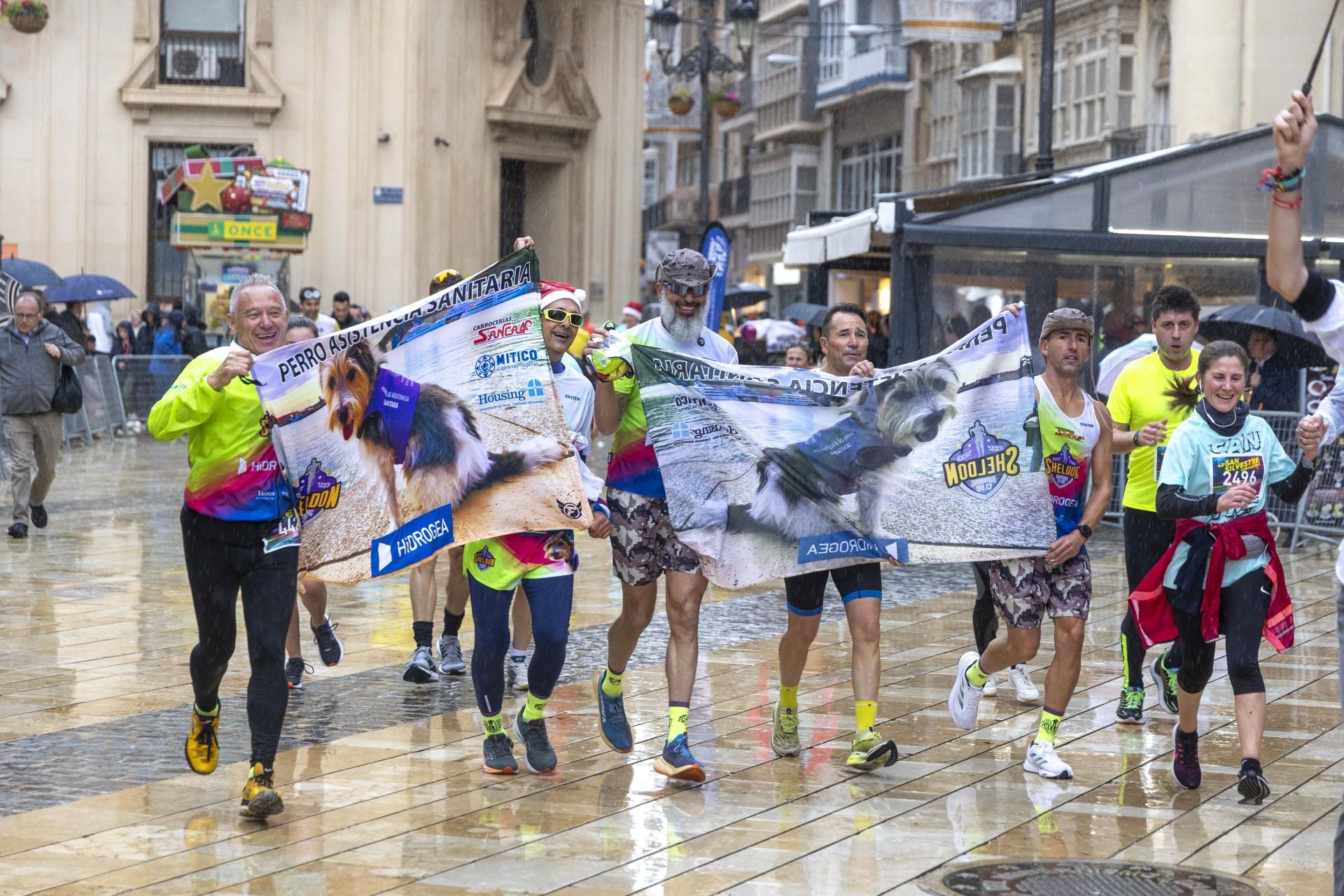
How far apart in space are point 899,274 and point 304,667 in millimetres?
9534

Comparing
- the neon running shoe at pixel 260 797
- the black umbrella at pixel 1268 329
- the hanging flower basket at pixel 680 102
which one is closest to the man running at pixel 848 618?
the neon running shoe at pixel 260 797

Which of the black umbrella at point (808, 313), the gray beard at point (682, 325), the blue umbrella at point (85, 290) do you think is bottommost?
the gray beard at point (682, 325)

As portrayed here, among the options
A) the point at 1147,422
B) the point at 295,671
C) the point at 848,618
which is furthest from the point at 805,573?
the point at 295,671

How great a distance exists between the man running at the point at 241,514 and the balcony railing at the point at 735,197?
60.6 metres

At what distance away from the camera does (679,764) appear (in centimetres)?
727

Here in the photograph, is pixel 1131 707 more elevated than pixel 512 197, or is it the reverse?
pixel 512 197

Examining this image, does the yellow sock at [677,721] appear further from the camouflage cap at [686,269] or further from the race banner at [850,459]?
Answer: the camouflage cap at [686,269]

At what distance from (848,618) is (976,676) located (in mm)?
577

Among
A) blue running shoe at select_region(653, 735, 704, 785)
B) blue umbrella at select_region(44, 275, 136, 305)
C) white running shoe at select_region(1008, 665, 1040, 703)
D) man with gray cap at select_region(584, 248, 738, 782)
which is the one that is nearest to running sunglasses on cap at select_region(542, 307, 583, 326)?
man with gray cap at select_region(584, 248, 738, 782)

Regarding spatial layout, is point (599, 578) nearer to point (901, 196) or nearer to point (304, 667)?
point (304, 667)

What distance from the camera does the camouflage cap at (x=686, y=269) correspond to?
25.0 feet

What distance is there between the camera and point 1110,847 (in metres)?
6.42

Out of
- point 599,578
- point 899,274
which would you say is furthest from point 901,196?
point 599,578

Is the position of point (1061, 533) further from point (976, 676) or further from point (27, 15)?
point (27, 15)
